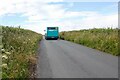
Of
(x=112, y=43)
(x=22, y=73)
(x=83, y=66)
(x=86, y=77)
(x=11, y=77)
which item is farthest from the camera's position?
(x=112, y=43)

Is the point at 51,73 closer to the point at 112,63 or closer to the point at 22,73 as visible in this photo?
the point at 22,73

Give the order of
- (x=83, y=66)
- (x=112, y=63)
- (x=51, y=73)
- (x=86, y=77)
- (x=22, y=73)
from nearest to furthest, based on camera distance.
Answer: (x=22, y=73), (x=86, y=77), (x=51, y=73), (x=83, y=66), (x=112, y=63)

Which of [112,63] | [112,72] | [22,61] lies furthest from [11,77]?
[112,63]

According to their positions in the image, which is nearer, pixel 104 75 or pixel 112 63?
pixel 104 75

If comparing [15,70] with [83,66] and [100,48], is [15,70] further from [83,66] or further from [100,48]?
[100,48]

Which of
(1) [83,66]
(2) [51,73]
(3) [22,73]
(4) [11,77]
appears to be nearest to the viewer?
(4) [11,77]

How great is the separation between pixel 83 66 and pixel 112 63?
6.74ft

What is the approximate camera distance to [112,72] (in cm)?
1585

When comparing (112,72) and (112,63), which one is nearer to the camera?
(112,72)

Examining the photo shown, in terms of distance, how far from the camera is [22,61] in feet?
49.4

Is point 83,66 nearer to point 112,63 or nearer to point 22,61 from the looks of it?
point 112,63

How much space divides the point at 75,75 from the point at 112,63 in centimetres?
478

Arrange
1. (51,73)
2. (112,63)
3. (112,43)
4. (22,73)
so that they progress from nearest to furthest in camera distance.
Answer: (22,73), (51,73), (112,63), (112,43)

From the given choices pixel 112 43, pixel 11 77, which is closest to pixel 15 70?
pixel 11 77
